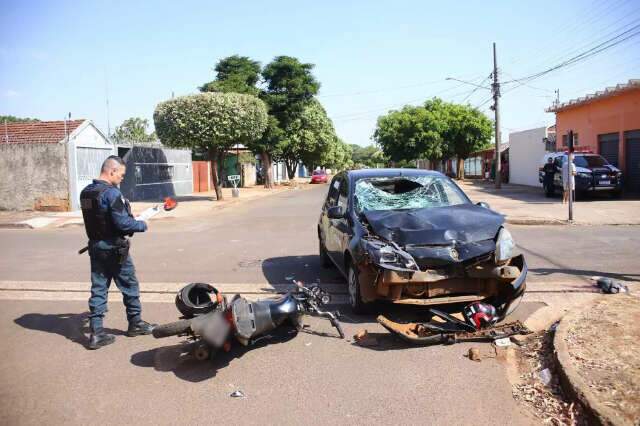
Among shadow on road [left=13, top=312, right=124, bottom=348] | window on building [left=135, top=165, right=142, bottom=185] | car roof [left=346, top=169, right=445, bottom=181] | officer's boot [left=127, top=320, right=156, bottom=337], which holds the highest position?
window on building [left=135, top=165, right=142, bottom=185]

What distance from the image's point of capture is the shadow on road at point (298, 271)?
7.80 metres

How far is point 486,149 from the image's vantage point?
164 ft

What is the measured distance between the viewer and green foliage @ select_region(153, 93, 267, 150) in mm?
23938

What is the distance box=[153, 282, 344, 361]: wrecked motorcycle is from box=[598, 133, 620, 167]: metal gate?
76.6ft

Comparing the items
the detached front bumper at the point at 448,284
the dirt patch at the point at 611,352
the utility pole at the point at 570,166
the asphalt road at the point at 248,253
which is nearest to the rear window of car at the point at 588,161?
the utility pole at the point at 570,166

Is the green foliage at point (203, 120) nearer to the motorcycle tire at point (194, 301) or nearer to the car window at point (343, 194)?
the car window at point (343, 194)

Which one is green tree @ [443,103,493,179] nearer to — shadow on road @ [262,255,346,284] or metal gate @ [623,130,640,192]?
metal gate @ [623,130,640,192]

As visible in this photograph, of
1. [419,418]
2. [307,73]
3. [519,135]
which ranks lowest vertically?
[419,418]

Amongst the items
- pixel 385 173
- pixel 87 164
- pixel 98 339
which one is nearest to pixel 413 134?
pixel 87 164

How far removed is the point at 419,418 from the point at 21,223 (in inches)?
648

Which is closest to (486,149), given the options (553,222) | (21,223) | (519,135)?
(519,135)

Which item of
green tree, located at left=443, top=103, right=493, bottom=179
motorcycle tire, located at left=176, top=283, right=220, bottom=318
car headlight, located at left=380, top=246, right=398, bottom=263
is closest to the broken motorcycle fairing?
car headlight, located at left=380, top=246, right=398, bottom=263

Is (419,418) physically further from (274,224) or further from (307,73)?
(307,73)

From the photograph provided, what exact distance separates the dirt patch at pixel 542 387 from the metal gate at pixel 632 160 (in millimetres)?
20777
